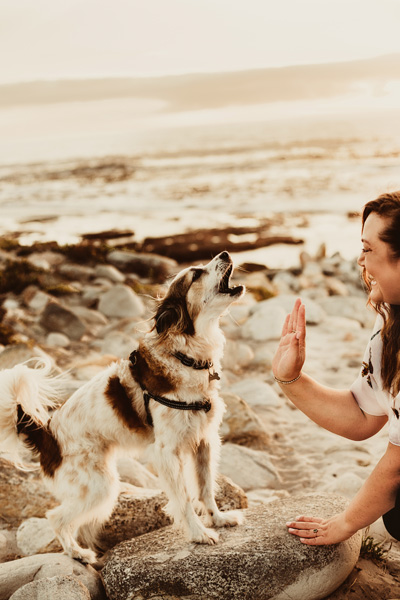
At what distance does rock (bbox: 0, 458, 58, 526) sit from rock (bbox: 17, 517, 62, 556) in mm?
189

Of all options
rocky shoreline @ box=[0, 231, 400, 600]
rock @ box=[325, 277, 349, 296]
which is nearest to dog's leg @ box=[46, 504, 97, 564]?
rocky shoreline @ box=[0, 231, 400, 600]

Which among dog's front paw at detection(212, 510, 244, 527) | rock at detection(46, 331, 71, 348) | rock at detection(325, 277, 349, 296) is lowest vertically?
rock at detection(325, 277, 349, 296)

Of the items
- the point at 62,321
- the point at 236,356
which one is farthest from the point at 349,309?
the point at 62,321

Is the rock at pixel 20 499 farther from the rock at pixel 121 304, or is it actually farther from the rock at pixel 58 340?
the rock at pixel 121 304

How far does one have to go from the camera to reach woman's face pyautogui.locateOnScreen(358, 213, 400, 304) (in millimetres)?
2723

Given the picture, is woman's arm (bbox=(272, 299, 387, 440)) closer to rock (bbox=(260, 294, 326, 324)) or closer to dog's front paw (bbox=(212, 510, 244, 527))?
dog's front paw (bbox=(212, 510, 244, 527))

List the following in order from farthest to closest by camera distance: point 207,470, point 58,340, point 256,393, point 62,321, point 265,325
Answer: point 62,321 < point 265,325 < point 58,340 < point 256,393 < point 207,470

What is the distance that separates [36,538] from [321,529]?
80.0 inches

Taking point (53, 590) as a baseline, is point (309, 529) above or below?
below

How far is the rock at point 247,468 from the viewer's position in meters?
4.88

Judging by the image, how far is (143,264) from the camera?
14930 millimetres

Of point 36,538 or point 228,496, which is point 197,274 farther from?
point 36,538

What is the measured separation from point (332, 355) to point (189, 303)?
4.81 meters

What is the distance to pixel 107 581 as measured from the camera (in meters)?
3.14
